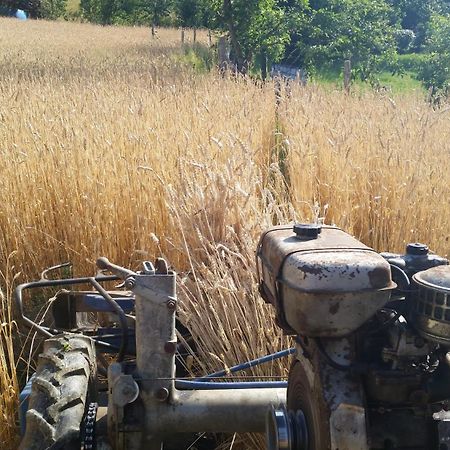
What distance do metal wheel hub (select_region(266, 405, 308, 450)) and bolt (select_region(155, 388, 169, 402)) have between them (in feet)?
0.91

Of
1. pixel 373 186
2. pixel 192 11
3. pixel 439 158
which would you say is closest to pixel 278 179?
pixel 373 186

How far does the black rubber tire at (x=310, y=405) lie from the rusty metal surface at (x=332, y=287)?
0.46ft

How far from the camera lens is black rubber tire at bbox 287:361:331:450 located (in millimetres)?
1577

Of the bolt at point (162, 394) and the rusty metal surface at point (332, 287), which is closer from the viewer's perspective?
the rusty metal surface at point (332, 287)

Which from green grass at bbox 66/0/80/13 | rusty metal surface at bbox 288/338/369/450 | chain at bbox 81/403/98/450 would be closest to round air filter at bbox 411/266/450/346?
rusty metal surface at bbox 288/338/369/450

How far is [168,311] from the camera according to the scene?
183 centimetres

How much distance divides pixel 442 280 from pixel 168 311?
678 mm

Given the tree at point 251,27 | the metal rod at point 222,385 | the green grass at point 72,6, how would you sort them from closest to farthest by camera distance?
the metal rod at point 222,385 < the tree at point 251,27 < the green grass at point 72,6

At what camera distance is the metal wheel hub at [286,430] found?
5.33ft

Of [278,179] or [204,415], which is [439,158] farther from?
[204,415]

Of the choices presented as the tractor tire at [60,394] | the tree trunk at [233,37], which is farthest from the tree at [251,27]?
the tractor tire at [60,394]

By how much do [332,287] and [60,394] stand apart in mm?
862

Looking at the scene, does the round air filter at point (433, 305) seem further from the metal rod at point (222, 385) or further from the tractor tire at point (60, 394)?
the tractor tire at point (60, 394)

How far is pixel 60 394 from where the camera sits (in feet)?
6.49
